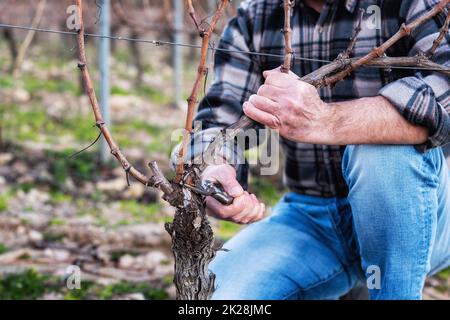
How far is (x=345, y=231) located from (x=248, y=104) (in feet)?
2.14

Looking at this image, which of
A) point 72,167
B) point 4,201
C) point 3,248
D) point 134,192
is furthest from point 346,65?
point 72,167

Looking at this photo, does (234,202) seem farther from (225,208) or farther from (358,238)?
(358,238)

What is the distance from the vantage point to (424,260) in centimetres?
179

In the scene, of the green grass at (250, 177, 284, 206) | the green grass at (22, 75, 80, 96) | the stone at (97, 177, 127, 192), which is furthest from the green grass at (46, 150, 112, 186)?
the green grass at (22, 75, 80, 96)

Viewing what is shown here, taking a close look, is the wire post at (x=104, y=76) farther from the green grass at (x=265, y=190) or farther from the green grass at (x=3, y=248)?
the green grass at (x=3, y=248)

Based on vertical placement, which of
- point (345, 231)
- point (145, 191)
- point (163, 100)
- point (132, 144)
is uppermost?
point (163, 100)

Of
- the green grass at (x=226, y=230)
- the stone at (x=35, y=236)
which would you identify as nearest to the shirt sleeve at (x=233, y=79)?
the green grass at (x=226, y=230)

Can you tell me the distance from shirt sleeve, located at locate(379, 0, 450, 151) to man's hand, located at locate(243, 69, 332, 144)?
8.2 inches

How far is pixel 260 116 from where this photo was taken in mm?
1619

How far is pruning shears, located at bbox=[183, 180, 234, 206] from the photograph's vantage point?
1516 millimetres

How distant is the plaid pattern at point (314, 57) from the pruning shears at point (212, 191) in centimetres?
34

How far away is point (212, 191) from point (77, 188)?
8.80 feet
